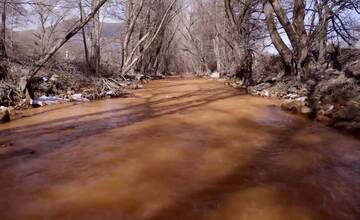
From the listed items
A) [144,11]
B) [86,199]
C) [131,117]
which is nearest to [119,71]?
[144,11]

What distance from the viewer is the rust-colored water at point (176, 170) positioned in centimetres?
324

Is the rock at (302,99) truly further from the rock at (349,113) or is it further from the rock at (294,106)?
the rock at (349,113)

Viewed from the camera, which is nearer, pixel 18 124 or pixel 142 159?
pixel 142 159

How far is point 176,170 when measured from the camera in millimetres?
4277

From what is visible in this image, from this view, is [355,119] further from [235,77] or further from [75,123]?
[235,77]

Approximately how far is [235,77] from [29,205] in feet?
62.1

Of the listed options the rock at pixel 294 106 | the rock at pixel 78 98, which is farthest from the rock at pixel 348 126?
the rock at pixel 78 98

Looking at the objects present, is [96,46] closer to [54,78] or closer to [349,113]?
[54,78]

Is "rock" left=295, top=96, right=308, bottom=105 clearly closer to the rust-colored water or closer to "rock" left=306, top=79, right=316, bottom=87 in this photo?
"rock" left=306, top=79, right=316, bottom=87

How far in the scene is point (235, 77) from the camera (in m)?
21.5

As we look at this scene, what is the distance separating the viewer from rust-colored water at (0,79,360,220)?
10.6 feet

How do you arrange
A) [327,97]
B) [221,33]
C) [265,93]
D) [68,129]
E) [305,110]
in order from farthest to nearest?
[221,33] < [265,93] < [327,97] < [305,110] < [68,129]

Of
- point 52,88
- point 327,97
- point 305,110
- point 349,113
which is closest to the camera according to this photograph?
point 349,113

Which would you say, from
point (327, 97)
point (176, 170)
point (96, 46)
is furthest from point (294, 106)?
point (96, 46)
